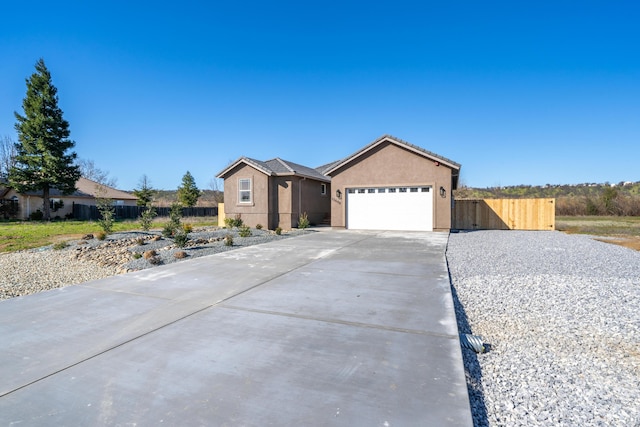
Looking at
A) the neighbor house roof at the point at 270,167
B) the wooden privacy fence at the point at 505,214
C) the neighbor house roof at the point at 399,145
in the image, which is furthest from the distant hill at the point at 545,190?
the neighbor house roof at the point at 270,167

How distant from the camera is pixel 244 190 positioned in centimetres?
1856

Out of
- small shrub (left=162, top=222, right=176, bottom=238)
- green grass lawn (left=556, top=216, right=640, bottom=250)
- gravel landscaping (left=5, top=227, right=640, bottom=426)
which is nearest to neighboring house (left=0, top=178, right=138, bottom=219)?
small shrub (left=162, top=222, right=176, bottom=238)

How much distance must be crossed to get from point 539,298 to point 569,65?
46.8 ft

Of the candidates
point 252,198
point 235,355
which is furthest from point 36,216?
point 235,355

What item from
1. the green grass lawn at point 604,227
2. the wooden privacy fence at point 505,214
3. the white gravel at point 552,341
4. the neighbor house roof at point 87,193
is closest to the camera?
the white gravel at point 552,341

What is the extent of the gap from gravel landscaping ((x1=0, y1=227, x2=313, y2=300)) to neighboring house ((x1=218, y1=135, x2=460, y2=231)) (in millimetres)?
5748

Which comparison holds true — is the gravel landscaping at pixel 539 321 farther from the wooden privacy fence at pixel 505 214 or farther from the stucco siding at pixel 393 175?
the wooden privacy fence at pixel 505 214

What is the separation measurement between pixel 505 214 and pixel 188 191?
111ft

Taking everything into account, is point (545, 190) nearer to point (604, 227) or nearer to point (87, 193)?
point (604, 227)

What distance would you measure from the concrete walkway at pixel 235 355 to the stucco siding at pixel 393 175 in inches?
413

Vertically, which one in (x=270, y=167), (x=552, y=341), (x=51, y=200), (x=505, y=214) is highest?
(x=270, y=167)

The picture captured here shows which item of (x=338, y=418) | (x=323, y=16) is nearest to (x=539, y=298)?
(x=338, y=418)

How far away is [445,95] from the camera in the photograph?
17766 millimetres

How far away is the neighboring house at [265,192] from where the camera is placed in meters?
17.9
